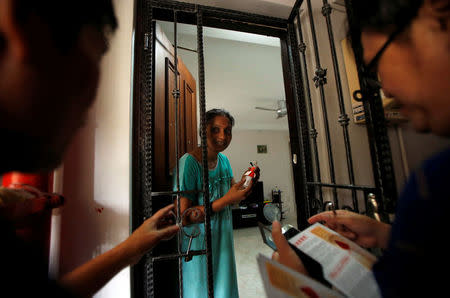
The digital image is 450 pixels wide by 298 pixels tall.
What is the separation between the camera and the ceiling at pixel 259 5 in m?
1.10

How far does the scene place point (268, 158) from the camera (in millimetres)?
5812

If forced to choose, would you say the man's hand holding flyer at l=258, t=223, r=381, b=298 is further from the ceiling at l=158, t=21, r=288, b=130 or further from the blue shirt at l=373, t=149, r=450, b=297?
the ceiling at l=158, t=21, r=288, b=130

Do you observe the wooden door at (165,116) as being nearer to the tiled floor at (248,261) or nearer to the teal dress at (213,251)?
the teal dress at (213,251)

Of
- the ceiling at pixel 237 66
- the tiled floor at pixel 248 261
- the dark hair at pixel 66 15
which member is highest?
the ceiling at pixel 237 66

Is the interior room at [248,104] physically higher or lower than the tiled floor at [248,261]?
higher

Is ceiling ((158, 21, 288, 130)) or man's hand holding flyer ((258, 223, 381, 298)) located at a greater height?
ceiling ((158, 21, 288, 130))

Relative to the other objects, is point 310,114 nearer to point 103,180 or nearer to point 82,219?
point 103,180

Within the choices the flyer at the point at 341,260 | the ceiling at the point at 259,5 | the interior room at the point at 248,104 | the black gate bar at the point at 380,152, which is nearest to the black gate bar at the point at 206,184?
the ceiling at the point at 259,5

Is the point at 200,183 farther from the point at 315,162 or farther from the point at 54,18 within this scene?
the point at 54,18

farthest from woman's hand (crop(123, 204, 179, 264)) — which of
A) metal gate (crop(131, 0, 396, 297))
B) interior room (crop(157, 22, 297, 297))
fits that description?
interior room (crop(157, 22, 297, 297))

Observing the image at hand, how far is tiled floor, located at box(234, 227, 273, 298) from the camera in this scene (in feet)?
6.12

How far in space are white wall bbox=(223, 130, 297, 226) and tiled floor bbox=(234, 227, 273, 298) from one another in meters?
1.79

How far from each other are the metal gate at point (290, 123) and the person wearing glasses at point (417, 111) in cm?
34

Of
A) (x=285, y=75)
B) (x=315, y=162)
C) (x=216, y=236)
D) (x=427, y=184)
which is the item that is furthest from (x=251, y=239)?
(x=427, y=184)
